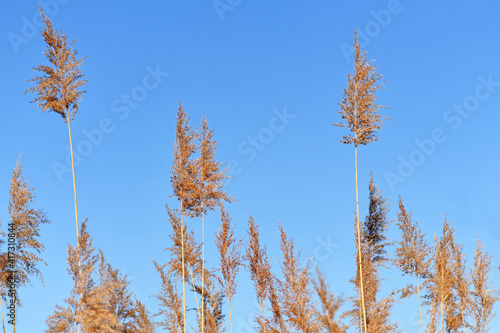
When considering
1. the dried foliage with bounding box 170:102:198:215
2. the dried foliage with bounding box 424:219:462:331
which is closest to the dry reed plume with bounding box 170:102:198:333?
the dried foliage with bounding box 170:102:198:215

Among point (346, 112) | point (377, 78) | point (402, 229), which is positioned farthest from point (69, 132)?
point (402, 229)

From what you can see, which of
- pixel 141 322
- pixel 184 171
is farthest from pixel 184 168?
pixel 141 322

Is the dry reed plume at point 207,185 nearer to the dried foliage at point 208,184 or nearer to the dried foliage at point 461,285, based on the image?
the dried foliage at point 208,184

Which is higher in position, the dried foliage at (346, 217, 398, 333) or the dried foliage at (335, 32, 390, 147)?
the dried foliage at (335, 32, 390, 147)

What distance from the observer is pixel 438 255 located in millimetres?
25344

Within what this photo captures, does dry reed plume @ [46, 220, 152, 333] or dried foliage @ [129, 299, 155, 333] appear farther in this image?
dried foliage @ [129, 299, 155, 333]

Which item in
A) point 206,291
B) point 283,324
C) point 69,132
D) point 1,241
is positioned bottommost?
point 283,324

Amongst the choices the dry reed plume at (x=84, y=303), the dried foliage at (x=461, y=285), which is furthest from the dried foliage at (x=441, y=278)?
the dry reed plume at (x=84, y=303)

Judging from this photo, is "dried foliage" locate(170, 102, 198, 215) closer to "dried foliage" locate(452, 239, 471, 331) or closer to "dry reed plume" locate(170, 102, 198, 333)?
"dry reed plume" locate(170, 102, 198, 333)

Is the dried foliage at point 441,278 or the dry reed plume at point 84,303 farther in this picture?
the dried foliage at point 441,278

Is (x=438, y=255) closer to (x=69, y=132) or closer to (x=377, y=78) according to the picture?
(x=377, y=78)

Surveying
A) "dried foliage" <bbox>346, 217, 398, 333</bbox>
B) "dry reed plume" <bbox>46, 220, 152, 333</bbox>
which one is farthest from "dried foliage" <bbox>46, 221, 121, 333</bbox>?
"dried foliage" <bbox>346, 217, 398, 333</bbox>

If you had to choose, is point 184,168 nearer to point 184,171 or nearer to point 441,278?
point 184,171

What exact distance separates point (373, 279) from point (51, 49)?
531 inches
